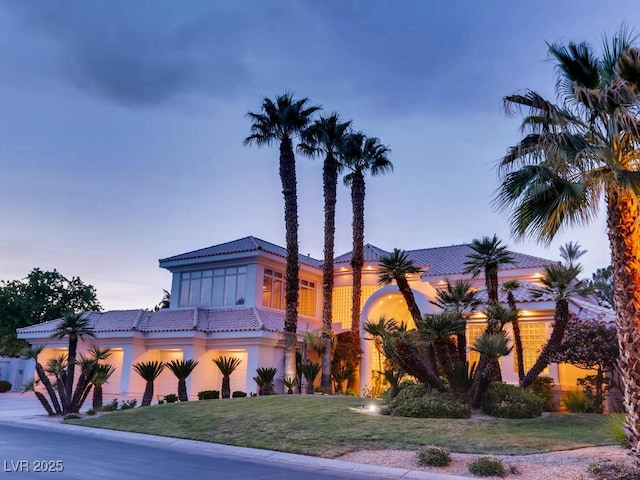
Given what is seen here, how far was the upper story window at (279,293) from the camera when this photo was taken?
3064cm

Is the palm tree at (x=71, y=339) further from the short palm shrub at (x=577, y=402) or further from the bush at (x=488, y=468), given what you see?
the short palm shrub at (x=577, y=402)

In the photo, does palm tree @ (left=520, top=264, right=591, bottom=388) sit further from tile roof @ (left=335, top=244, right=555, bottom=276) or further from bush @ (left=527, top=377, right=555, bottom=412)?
tile roof @ (left=335, top=244, right=555, bottom=276)

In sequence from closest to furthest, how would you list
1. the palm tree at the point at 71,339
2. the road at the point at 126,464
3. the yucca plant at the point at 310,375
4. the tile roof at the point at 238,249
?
1. the road at the point at 126,464
2. the palm tree at the point at 71,339
3. the yucca plant at the point at 310,375
4. the tile roof at the point at 238,249

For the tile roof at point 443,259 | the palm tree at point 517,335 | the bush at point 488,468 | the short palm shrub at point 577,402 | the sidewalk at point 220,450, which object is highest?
the tile roof at point 443,259

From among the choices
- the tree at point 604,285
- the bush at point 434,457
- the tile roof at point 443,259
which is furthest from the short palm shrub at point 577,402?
the tree at point 604,285

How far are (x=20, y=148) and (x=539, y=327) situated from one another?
76.8ft

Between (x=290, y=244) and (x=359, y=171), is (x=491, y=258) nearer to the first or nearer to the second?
(x=290, y=244)

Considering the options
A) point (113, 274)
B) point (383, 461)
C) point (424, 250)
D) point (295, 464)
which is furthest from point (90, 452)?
point (113, 274)

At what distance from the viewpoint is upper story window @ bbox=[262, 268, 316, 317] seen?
30641mm

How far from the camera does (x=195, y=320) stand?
28.4 m

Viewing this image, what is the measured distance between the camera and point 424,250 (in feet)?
114

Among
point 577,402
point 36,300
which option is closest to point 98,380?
point 577,402

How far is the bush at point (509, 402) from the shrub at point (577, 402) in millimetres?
2534

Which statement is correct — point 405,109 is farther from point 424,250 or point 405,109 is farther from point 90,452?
point 90,452
